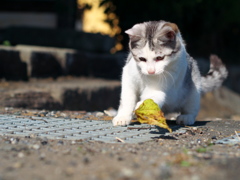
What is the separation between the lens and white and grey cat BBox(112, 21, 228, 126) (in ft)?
13.0

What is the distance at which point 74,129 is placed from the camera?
12.2ft

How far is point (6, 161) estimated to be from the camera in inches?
99.7

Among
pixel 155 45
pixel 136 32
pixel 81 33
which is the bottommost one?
pixel 81 33

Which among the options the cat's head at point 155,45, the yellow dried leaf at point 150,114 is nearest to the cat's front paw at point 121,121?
the yellow dried leaf at point 150,114

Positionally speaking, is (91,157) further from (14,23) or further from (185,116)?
(14,23)

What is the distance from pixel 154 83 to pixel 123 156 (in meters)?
1.42

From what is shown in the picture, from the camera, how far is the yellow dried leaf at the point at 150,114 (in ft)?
11.6

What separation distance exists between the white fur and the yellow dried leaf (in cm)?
18

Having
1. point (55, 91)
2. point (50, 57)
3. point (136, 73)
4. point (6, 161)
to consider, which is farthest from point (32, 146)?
point (50, 57)

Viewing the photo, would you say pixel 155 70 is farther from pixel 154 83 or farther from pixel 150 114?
pixel 150 114

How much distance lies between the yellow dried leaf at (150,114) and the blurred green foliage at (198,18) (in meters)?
4.74

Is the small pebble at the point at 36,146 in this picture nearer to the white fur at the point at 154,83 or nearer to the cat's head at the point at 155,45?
the white fur at the point at 154,83

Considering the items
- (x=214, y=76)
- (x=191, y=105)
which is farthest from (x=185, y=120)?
(x=214, y=76)

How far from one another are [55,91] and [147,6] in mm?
3400
